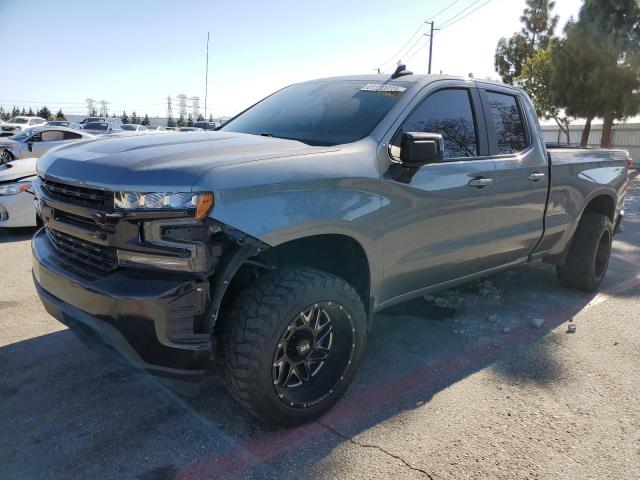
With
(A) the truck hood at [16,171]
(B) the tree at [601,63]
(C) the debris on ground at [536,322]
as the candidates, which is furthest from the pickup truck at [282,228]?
(B) the tree at [601,63]

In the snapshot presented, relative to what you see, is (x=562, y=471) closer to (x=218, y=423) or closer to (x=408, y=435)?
(x=408, y=435)

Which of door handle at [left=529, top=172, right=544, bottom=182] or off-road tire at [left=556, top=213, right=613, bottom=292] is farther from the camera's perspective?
off-road tire at [left=556, top=213, right=613, bottom=292]

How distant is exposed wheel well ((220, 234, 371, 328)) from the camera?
2.68 m

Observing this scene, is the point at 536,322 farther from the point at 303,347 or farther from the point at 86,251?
the point at 86,251

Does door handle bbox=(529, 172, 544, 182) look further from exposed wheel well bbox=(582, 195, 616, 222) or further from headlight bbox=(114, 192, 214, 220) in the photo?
headlight bbox=(114, 192, 214, 220)

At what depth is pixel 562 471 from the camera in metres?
2.51

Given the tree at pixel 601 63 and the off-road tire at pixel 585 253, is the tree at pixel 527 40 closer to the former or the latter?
the tree at pixel 601 63

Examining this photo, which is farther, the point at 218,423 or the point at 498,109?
the point at 498,109

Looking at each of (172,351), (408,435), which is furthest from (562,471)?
(172,351)

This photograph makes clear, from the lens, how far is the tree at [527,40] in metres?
33.4

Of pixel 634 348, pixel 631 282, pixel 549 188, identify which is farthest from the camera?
pixel 631 282

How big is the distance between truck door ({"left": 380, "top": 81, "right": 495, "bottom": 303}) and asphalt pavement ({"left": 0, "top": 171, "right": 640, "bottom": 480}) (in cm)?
62

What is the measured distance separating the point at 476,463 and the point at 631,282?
422cm

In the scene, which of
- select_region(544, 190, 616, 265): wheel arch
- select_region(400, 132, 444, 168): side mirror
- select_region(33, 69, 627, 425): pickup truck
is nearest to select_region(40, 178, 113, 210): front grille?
select_region(33, 69, 627, 425): pickup truck
